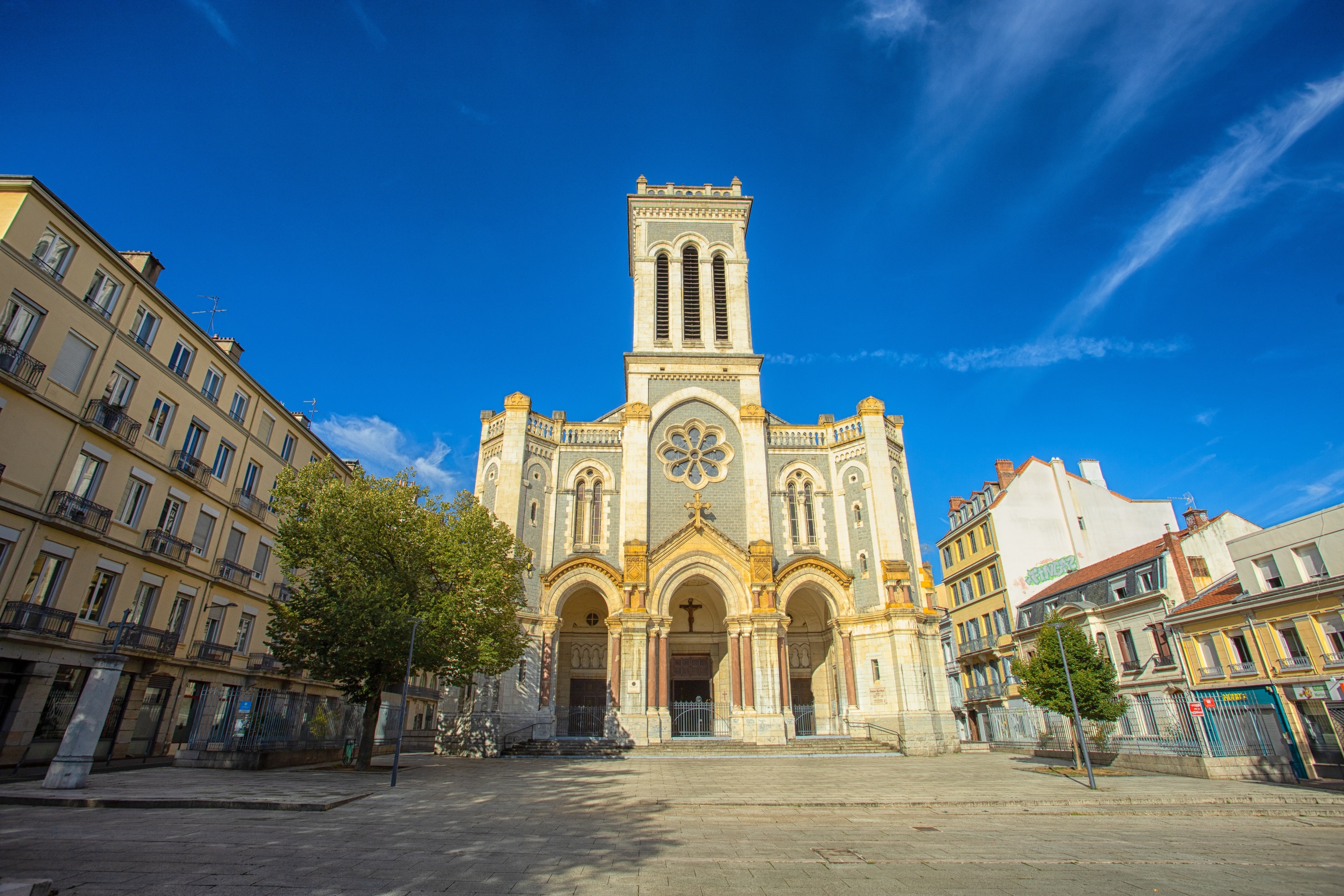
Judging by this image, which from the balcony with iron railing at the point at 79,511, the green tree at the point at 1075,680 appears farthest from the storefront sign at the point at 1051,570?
the balcony with iron railing at the point at 79,511

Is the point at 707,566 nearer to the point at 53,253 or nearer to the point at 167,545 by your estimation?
the point at 167,545

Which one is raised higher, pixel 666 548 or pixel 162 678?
pixel 666 548

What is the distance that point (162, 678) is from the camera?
70.2ft

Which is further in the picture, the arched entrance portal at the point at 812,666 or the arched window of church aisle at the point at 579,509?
the arched window of church aisle at the point at 579,509

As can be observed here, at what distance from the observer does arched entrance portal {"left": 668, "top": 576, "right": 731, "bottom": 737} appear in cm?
2997

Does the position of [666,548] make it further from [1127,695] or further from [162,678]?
[1127,695]

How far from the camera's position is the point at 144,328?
828 inches

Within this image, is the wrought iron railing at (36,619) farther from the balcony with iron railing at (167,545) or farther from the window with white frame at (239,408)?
the window with white frame at (239,408)

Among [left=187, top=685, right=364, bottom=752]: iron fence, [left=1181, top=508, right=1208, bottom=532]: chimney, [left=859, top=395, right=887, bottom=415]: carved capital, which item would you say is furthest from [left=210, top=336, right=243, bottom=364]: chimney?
[left=1181, top=508, right=1208, bottom=532]: chimney

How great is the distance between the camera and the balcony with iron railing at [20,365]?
16188mm

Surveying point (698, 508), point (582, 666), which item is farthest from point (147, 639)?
point (698, 508)

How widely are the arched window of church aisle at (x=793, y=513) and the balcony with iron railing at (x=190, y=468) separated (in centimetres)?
2321

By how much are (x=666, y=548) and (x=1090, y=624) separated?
63.3 ft

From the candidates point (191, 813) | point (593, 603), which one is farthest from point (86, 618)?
point (593, 603)
